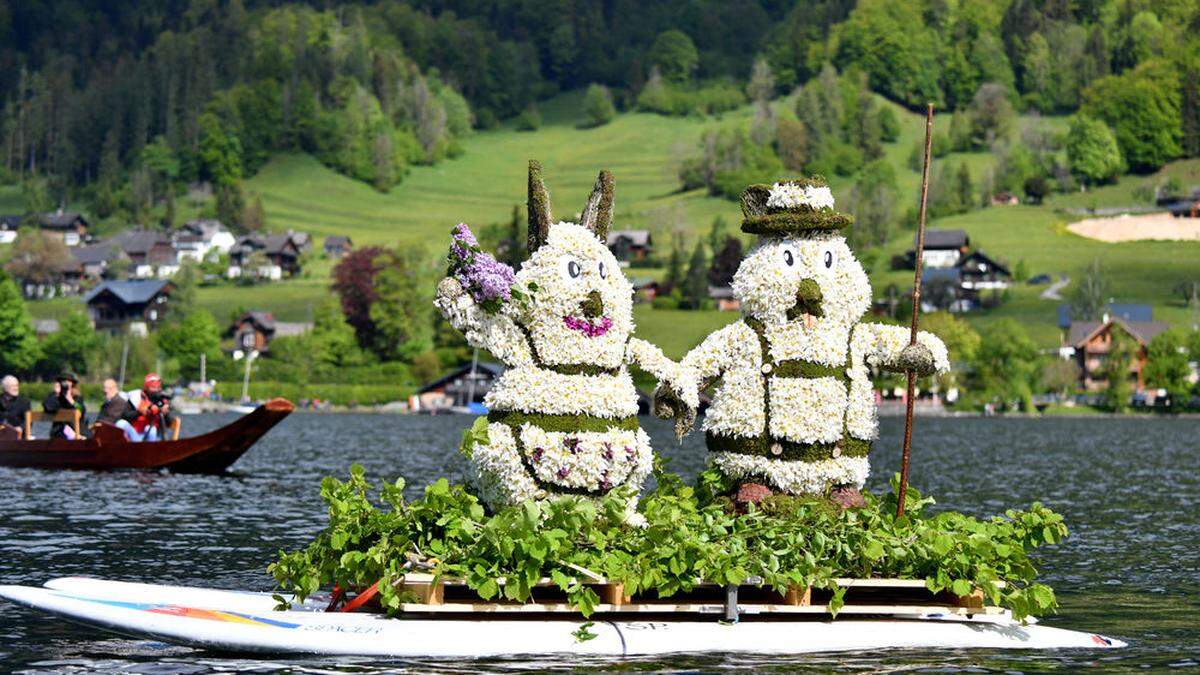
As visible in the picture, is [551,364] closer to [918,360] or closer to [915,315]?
[915,315]

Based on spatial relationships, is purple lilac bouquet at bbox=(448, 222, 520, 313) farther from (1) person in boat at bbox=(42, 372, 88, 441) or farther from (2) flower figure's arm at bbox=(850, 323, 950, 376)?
(1) person in boat at bbox=(42, 372, 88, 441)

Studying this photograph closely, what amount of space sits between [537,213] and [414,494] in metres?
23.7

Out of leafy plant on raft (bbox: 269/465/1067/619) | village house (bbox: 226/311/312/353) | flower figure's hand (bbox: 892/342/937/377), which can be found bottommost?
leafy plant on raft (bbox: 269/465/1067/619)

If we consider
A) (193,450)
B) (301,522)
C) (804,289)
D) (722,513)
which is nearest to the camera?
(722,513)

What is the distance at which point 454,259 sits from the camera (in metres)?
21.0

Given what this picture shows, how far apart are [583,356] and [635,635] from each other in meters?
3.70

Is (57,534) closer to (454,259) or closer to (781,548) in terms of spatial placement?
(454,259)

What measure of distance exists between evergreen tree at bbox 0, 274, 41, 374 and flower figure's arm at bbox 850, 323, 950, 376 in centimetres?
15121

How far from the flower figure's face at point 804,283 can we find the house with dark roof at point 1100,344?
14766 cm

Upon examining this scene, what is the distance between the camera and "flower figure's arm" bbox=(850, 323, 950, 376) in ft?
70.3

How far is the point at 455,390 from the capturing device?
158m

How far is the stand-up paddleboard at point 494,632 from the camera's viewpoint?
18453 millimetres

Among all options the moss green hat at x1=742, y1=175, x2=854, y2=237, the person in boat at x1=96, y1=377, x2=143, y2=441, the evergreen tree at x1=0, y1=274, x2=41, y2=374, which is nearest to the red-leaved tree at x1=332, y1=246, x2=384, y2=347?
the evergreen tree at x1=0, y1=274, x2=41, y2=374

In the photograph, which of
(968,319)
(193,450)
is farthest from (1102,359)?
(193,450)
